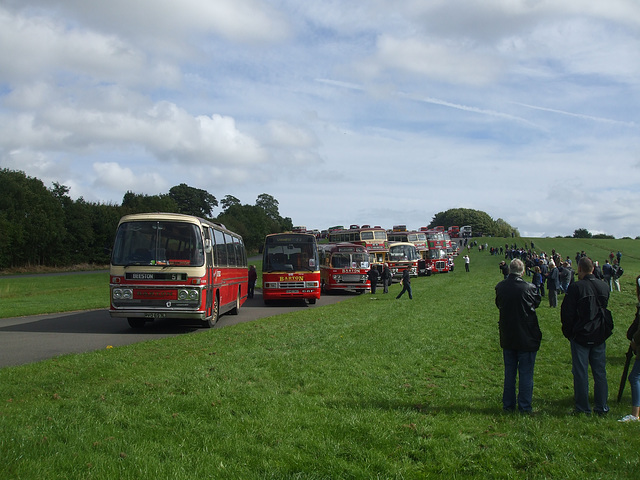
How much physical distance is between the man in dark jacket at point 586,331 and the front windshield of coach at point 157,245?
10328 mm

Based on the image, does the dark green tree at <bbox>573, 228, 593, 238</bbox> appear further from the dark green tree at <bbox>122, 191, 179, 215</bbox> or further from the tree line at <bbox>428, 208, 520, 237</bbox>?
the dark green tree at <bbox>122, 191, 179, 215</bbox>

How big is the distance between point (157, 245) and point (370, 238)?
34457 millimetres

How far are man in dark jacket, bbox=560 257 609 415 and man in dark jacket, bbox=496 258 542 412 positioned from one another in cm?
40

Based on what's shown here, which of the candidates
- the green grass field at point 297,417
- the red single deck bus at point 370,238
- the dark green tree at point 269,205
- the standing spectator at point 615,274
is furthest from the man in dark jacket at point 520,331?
the dark green tree at point 269,205

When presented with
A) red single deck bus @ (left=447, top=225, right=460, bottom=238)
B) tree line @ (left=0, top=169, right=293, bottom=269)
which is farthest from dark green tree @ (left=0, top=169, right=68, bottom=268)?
red single deck bus @ (left=447, top=225, right=460, bottom=238)

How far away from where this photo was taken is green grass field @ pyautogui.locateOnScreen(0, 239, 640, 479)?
5.13 m

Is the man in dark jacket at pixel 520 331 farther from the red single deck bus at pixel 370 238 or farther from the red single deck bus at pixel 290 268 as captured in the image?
the red single deck bus at pixel 370 238

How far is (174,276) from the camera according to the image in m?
14.9

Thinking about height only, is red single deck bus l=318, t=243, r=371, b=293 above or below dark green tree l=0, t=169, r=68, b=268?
below

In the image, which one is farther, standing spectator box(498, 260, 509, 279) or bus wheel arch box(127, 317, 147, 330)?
standing spectator box(498, 260, 509, 279)

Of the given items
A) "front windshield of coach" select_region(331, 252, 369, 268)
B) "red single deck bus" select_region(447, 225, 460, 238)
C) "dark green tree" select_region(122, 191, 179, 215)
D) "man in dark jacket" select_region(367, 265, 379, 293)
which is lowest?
"man in dark jacket" select_region(367, 265, 379, 293)

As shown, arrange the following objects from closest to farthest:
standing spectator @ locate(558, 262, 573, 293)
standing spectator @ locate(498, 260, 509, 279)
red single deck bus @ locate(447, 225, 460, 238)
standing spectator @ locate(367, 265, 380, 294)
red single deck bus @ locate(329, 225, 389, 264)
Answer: standing spectator @ locate(558, 262, 573, 293)
standing spectator @ locate(498, 260, 509, 279)
standing spectator @ locate(367, 265, 380, 294)
red single deck bus @ locate(329, 225, 389, 264)
red single deck bus @ locate(447, 225, 460, 238)

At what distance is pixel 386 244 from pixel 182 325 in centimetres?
3219

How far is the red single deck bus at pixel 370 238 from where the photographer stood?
46.8 m
